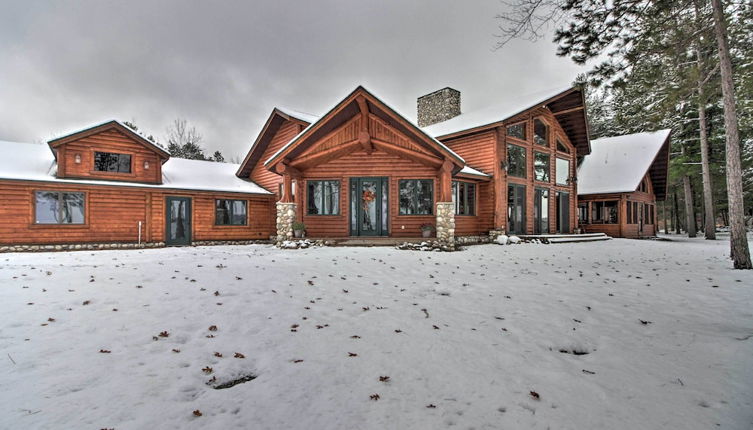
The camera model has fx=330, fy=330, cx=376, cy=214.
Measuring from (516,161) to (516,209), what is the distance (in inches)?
92.5

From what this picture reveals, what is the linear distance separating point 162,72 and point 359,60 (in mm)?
14487

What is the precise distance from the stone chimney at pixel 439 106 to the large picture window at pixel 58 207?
18.9 metres

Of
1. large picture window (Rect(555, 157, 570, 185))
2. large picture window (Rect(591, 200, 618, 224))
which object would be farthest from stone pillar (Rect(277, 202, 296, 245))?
large picture window (Rect(591, 200, 618, 224))

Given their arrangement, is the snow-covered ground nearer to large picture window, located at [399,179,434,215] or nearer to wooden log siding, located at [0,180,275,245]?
large picture window, located at [399,179,434,215]

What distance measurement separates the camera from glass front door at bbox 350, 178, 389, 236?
13.1m

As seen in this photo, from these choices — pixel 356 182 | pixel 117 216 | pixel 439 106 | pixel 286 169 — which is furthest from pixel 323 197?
pixel 439 106

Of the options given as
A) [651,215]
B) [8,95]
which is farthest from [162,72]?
[651,215]

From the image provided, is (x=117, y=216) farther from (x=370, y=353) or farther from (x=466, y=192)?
(x=370, y=353)

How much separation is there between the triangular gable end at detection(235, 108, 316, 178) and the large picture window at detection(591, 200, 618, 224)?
18.6 m

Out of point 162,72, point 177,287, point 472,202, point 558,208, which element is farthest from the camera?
point 162,72

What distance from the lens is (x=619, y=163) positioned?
21.9m

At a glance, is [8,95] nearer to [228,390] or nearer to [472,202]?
[472,202]

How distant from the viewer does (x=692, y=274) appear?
7.00 meters

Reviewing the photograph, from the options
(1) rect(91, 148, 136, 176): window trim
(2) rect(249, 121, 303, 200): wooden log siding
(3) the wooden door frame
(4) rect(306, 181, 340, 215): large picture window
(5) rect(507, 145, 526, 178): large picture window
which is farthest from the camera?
(2) rect(249, 121, 303, 200): wooden log siding
